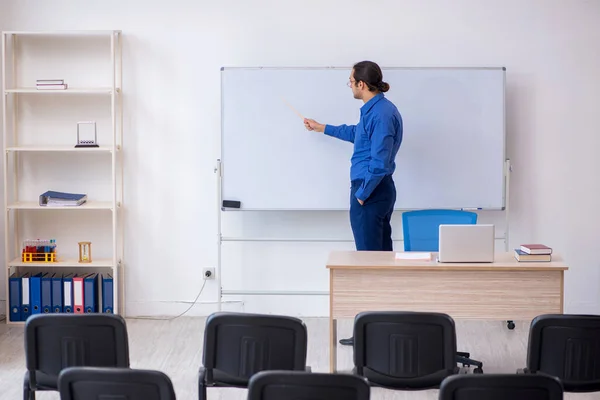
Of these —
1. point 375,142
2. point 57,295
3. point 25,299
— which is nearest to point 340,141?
point 375,142

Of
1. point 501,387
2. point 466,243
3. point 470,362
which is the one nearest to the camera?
point 501,387

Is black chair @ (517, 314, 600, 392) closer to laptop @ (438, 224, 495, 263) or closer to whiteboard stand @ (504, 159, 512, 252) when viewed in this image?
laptop @ (438, 224, 495, 263)

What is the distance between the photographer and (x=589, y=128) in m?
6.00

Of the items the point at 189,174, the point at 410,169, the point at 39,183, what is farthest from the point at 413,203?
the point at 39,183

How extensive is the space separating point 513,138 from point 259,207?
1.98 m

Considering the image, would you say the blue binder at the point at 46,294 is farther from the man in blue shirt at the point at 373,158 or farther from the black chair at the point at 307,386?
the black chair at the point at 307,386

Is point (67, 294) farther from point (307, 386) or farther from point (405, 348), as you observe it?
point (307, 386)

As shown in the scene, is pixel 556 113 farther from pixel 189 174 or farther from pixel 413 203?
pixel 189 174

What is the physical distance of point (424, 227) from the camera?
5008 mm

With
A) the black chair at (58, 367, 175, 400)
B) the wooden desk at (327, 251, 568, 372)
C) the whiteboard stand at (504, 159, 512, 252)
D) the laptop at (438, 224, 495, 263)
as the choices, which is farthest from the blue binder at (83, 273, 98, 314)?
the black chair at (58, 367, 175, 400)

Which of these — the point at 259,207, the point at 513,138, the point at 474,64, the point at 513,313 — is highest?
the point at 474,64

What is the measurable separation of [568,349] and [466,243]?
1156 mm

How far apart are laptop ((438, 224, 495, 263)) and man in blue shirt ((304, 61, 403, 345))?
3.03ft

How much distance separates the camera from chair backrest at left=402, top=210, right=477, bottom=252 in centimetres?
500
